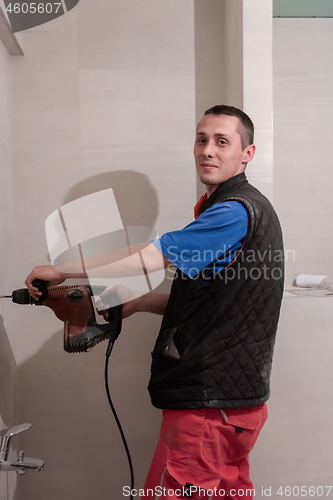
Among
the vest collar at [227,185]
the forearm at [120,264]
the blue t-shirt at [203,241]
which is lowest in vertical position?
the forearm at [120,264]

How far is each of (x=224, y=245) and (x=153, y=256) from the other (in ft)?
0.52

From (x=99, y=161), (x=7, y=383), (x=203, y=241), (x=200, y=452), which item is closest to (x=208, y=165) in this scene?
(x=203, y=241)

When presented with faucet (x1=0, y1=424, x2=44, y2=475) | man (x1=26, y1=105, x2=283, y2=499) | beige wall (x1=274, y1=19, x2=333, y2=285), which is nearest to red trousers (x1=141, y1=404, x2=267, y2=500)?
man (x1=26, y1=105, x2=283, y2=499)

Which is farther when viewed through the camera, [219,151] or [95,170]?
[95,170]

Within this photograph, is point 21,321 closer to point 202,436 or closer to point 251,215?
point 202,436

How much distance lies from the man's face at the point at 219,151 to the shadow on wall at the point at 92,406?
1.54 feet

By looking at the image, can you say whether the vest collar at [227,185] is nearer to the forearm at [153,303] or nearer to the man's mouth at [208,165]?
the man's mouth at [208,165]

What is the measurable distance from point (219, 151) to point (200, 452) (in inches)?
29.4

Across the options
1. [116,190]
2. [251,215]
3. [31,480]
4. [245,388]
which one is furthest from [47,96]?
[31,480]

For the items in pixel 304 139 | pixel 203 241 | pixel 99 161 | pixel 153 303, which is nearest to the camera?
pixel 203 241

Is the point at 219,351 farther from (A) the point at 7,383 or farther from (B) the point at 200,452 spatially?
(A) the point at 7,383

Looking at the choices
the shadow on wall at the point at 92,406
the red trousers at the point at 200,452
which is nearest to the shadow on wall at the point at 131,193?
the shadow on wall at the point at 92,406

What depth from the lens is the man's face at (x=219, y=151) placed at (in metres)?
0.97

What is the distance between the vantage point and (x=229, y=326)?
0.88 metres
